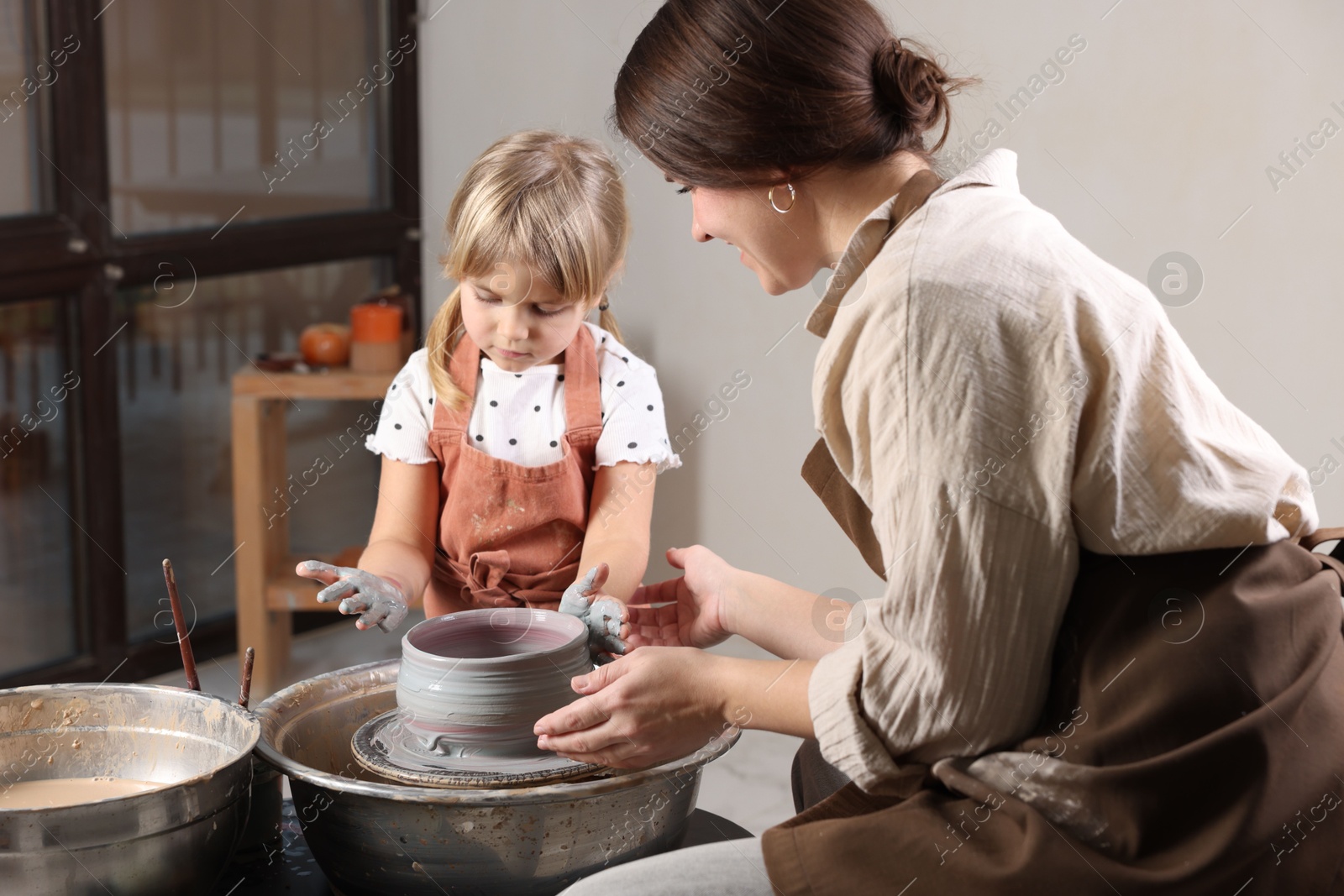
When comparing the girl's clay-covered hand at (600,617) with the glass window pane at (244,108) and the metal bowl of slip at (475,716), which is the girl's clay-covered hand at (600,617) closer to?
the metal bowl of slip at (475,716)

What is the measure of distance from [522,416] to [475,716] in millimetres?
667

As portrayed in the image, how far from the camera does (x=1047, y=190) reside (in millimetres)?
2604

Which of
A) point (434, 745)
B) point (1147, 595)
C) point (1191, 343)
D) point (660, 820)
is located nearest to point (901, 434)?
point (1147, 595)

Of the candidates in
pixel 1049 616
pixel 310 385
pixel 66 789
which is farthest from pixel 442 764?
pixel 310 385

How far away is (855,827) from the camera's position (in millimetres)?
953

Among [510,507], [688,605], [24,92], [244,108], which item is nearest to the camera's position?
[688,605]

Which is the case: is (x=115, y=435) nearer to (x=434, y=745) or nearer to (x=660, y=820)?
(x=434, y=745)

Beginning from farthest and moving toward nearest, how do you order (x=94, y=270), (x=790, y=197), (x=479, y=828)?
(x=94, y=270), (x=790, y=197), (x=479, y=828)

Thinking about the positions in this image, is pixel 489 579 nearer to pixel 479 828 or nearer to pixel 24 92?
pixel 479 828

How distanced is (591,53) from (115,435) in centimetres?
137

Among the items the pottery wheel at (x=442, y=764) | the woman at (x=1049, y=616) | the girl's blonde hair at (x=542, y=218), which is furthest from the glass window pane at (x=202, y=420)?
the woman at (x=1049, y=616)

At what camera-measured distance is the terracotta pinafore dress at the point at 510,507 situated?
1.70 metres

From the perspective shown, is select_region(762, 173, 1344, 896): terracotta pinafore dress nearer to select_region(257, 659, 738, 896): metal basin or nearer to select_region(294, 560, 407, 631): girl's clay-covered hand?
select_region(257, 659, 738, 896): metal basin

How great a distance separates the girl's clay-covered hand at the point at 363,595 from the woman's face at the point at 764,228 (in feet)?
1.77
